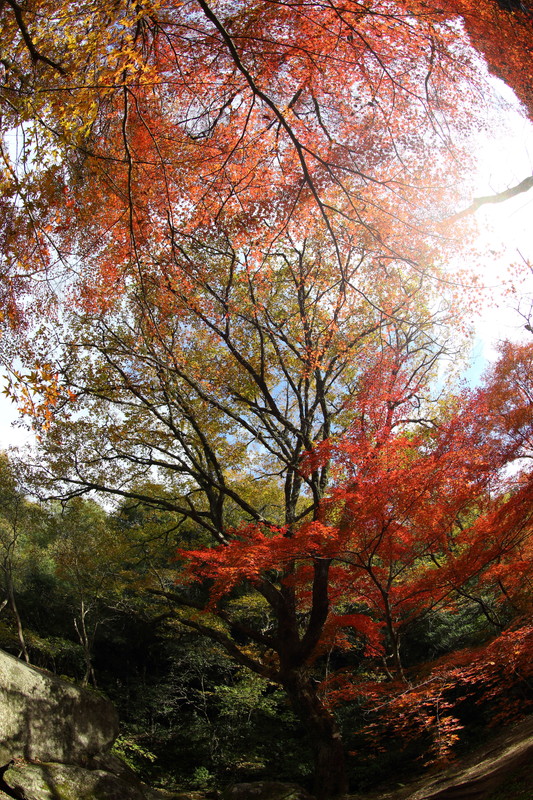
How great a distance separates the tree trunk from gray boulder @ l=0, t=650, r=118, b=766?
289 cm

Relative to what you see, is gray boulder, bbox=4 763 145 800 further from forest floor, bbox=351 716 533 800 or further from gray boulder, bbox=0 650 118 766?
forest floor, bbox=351 716 533 800

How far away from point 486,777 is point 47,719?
213 inches

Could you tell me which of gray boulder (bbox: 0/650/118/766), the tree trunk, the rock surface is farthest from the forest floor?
gray boulder (bbox: 0/650/118/766)

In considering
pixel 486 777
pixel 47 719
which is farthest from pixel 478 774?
pixel 47 719

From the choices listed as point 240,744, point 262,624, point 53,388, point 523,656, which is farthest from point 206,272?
point 240,744

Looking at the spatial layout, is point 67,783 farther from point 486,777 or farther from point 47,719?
point 486,777

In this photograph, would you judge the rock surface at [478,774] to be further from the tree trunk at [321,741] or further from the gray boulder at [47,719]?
the gray boulder at [47,719]

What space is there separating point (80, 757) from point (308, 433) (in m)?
6.03

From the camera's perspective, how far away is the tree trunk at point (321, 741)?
7.96 m

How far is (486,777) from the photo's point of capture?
5336mm

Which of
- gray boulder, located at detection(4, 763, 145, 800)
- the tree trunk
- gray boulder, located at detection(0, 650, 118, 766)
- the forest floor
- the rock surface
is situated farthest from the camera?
the tree trunk

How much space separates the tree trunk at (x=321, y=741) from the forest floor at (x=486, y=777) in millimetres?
346

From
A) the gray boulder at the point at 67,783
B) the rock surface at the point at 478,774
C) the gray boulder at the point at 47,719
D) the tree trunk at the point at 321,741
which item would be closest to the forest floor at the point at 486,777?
the rock surface at the point at 478,774

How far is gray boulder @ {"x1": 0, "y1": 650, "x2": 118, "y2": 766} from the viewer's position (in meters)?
6.55
